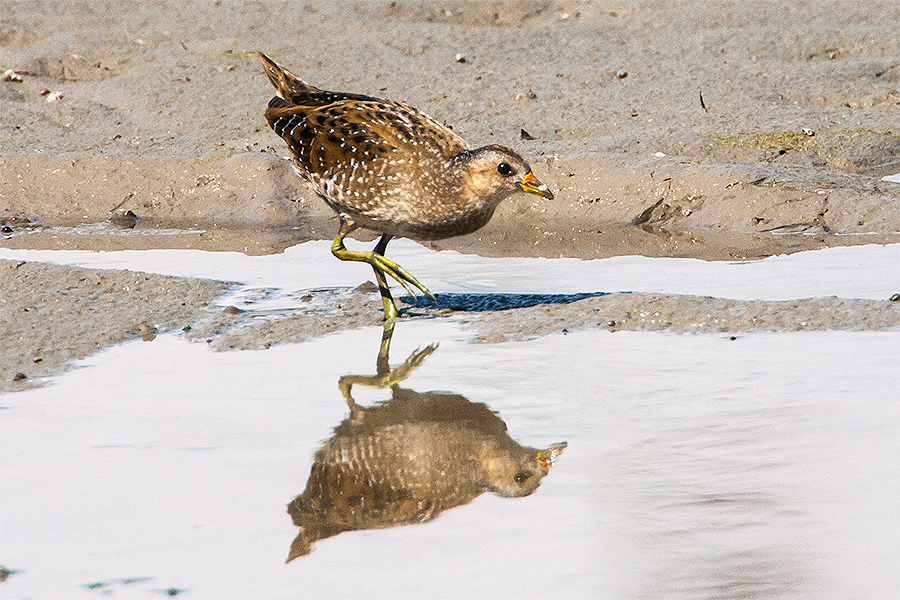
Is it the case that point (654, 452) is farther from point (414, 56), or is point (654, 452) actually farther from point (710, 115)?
point (414, 56)

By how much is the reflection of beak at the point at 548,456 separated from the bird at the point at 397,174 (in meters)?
1.90

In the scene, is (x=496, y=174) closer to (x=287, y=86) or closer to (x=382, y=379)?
(x=382, y=379)

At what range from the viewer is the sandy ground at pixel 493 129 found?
243 inches

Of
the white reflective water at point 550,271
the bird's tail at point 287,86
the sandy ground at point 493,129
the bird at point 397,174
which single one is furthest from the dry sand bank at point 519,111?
the bird at point 397,174

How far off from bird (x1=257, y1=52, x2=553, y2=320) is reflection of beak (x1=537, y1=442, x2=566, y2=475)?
1.90 m

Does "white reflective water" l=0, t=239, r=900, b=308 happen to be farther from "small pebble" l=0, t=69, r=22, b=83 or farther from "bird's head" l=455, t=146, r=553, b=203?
"small pebble" l=0, t=69, r=22, b=83

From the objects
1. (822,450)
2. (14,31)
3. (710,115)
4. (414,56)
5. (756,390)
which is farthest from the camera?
(14,31)

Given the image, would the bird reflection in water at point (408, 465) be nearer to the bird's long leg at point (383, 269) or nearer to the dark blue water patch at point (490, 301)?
the bird's long leg at point (383, 269)

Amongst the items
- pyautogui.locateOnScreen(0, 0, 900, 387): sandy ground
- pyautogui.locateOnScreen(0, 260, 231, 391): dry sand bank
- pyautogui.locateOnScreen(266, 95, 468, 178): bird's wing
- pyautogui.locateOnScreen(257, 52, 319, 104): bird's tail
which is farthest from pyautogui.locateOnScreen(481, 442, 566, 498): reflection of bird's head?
pyautogui.locateOnScreen(257, 52, 319, 104): bird's tail

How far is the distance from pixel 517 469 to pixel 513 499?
208 millimetres

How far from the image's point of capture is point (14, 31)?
40.9 ft

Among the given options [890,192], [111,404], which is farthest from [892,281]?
[111,404]

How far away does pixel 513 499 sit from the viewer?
11.1 feet

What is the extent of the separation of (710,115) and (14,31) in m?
7.74
